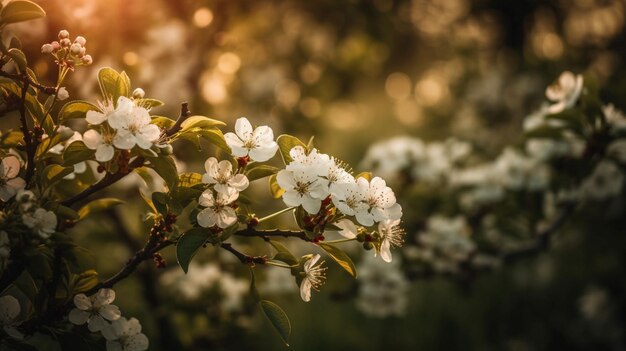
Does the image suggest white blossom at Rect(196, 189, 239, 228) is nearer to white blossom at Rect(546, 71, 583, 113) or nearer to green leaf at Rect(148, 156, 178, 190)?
green leaf at Rect(148, 156, 178, 190)

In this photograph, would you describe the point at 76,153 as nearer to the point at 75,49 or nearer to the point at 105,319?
the point at 75,49

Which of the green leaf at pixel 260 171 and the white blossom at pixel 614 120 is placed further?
the white blossom at pixel 614 120

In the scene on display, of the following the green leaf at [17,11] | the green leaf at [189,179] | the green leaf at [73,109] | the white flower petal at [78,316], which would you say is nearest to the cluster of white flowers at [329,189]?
the green leaf at [189,179]

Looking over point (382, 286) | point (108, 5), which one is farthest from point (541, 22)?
point (108, 5)

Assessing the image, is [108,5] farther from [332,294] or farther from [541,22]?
[541,22]

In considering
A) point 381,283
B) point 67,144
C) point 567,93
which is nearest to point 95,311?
point 67,144

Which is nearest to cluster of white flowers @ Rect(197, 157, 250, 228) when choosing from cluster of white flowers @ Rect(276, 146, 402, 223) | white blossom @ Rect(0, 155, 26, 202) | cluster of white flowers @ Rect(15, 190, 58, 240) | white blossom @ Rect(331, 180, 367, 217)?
cluster of white flowers @ Rect(276, 146, 402, 223)

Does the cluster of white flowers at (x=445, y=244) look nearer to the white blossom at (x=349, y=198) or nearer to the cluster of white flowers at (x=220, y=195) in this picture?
the white blossom at (x=349, y=198)
